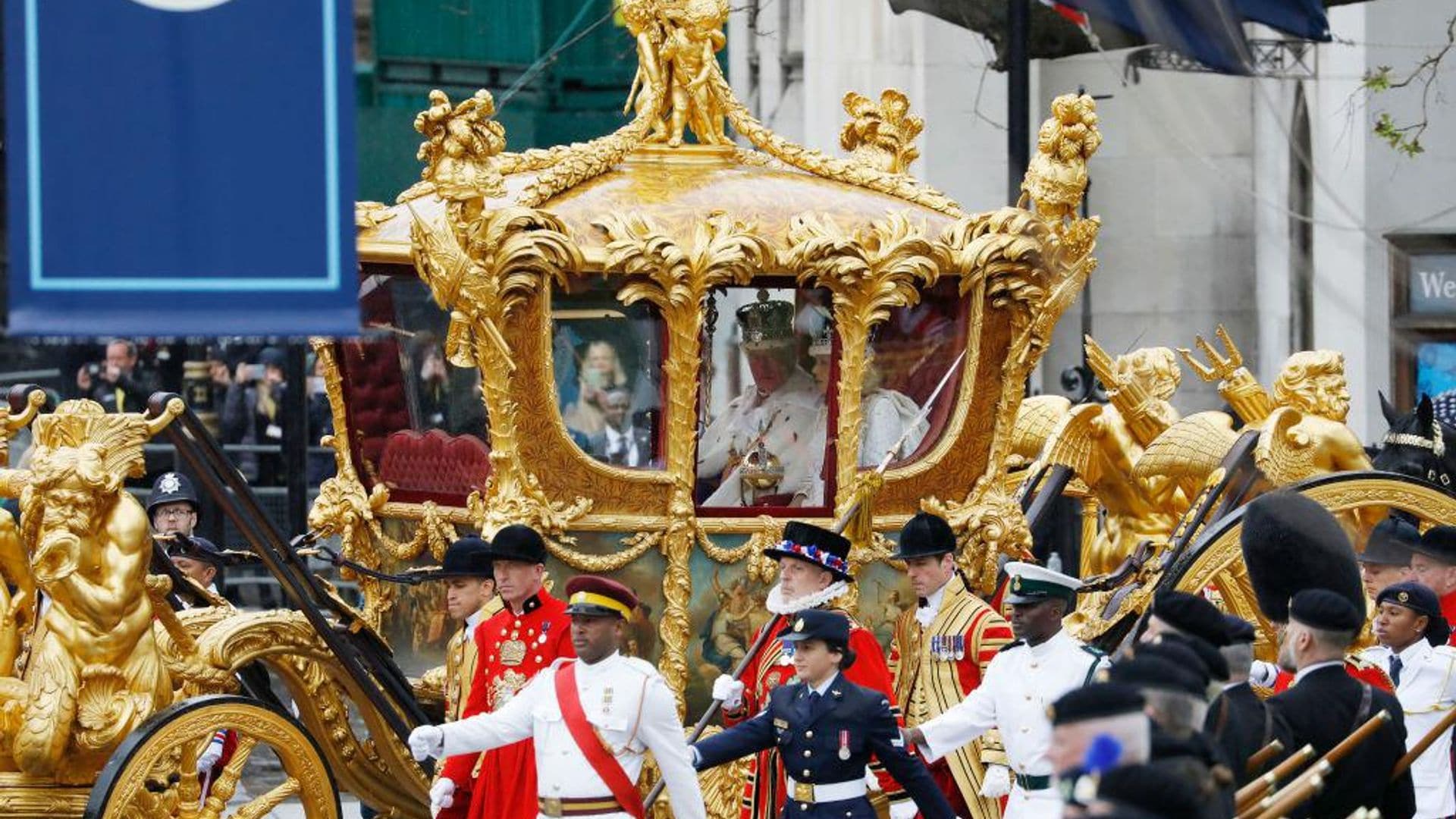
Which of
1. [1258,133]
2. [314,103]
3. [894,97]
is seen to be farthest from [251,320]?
[1258,133]

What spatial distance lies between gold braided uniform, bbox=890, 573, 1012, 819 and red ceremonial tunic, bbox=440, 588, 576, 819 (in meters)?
1.34

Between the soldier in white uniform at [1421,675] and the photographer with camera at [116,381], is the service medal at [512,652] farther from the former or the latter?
the photographer with camera at [116,381]

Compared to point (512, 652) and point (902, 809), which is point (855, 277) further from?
point (902, 809)

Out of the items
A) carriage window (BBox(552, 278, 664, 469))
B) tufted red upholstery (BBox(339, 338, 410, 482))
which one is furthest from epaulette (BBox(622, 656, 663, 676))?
tufted red upholstery (BBox(339, 338, 410, 482))

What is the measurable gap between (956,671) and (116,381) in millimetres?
9125

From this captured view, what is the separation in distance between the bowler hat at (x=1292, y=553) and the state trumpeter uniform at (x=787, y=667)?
144 cm

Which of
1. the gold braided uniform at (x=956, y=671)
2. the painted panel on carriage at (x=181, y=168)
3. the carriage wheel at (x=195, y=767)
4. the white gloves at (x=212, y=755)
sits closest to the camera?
the painted panel on carriage at (x=181, y=168)

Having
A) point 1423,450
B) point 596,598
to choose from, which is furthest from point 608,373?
point 1423,450

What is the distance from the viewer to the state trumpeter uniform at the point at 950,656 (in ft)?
34.0

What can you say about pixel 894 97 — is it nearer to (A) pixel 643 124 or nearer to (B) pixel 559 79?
(A) pixel 643 124

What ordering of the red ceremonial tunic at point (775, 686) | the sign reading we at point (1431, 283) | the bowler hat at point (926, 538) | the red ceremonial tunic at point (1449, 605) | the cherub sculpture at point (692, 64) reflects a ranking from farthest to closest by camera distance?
the sign reading we at point (1431, 283), the cherub sculpture at point (692, 64), the red ceremonial tunic at point (1449, 605), the bowler hat at point (926, 538), the red ceremonial tunic at point (775, 686)

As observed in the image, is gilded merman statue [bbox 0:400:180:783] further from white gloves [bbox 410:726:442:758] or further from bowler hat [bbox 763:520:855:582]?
bowler hat [bbox 763:520:855:582]

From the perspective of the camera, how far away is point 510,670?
10.1 metres

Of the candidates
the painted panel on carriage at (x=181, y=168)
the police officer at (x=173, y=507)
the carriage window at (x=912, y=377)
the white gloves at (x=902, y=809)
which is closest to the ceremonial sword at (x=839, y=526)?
the carriage window at (x=912, y=377)
